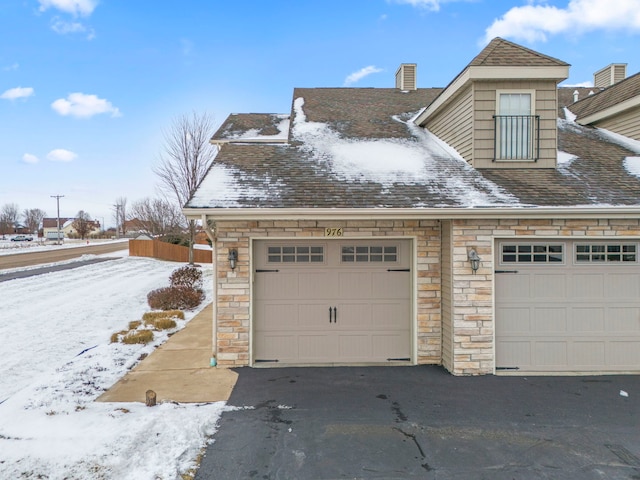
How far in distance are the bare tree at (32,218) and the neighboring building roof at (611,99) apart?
111291 millimetres

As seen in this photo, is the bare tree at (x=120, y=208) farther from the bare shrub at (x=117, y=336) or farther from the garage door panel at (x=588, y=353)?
the garage door panel at (x=588, y=353)

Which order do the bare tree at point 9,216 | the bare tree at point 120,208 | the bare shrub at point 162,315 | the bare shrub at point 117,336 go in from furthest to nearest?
the bare tree at point 9,216 < the bare tree at point 120,208 < the bare shrub at point 162,315 < the bare shrub at point 117,336

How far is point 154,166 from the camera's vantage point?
21.1m

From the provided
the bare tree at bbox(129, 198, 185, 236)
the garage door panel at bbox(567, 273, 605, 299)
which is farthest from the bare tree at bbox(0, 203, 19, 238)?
the garage door panel at bbox(567, 273, 605, 299)

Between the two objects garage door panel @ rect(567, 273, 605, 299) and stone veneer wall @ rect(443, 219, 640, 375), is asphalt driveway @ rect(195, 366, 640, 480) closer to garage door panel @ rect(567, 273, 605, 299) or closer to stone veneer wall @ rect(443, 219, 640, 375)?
stone veneer wall @ rect(443, 219, 640, 375)

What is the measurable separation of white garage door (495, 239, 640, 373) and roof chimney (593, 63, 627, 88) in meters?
9.58

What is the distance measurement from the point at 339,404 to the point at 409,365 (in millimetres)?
1884

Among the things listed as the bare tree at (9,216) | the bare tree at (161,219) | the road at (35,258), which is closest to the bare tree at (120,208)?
the bare tree at (9,216)

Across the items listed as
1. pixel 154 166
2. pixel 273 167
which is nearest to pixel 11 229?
pixel 154 166

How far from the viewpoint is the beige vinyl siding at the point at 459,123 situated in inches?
275

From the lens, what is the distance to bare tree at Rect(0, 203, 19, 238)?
80.5 metres

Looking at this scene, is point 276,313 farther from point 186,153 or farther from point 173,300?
point 186,153

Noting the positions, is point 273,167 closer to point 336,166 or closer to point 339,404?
point 336,166

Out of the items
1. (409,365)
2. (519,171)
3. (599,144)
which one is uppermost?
(599,144)
